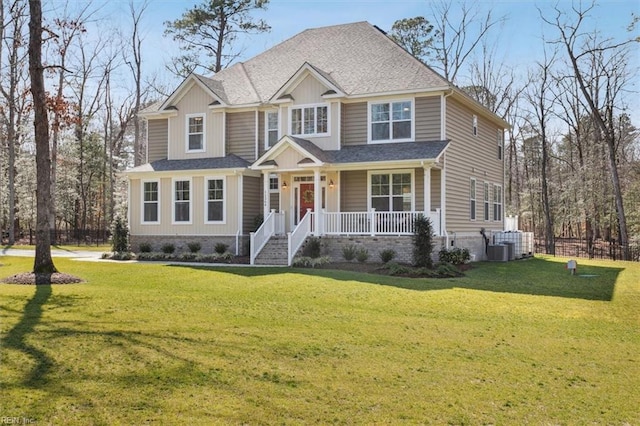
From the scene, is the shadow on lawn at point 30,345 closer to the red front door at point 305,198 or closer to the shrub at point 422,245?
the shrub at point 422,245

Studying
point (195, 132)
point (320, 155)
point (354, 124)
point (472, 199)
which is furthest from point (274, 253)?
point (472, 199)

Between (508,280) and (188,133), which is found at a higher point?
(188,133)

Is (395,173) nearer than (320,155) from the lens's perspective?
No

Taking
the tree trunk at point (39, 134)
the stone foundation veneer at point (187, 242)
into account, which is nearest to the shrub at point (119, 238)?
the stone foundation veneer at point (187, 242)

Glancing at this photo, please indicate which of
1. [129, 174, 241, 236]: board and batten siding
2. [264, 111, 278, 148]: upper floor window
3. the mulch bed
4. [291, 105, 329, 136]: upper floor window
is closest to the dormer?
[291, 105, 329, 136]: upper floor window

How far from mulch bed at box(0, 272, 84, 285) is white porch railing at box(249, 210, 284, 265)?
6.74m

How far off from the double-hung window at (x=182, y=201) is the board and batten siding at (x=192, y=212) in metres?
0.16

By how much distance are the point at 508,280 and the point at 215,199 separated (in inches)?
452

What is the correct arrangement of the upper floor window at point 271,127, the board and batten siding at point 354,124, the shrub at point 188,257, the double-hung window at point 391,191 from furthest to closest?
the upper floor window at point 271,127 < the board and batten siding at point 354,124 < the shrub at point 188,257 < the double-hung window at point 391,191

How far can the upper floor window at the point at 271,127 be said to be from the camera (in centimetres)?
2255

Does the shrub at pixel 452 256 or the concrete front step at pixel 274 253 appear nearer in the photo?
the shrub at pixel 452 256

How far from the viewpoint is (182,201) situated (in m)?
22.6

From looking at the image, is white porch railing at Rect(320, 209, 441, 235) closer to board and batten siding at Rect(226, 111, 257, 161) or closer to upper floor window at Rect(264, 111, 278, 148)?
upper floor window at Rect(264, 111, 278, 148)

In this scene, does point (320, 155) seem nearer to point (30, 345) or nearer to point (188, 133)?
point (188, 133)
